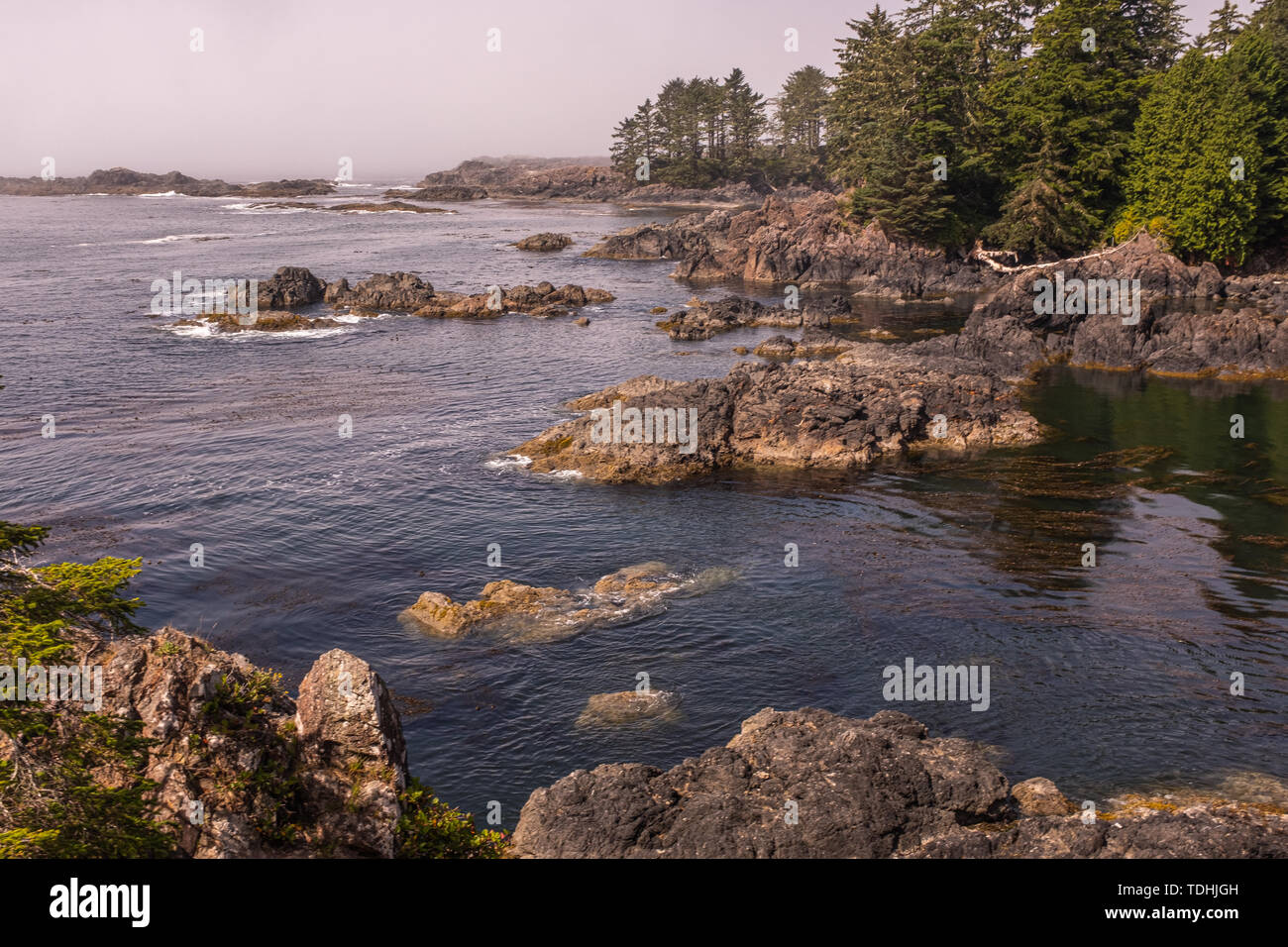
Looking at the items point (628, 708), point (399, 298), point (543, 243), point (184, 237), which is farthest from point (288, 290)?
point (628, 708)

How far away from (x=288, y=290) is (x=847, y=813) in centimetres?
8346

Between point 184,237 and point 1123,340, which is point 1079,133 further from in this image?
point 184,237

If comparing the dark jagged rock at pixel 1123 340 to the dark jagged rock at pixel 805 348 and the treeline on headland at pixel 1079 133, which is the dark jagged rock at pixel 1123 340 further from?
the treeline on headland at pixel 1079 133

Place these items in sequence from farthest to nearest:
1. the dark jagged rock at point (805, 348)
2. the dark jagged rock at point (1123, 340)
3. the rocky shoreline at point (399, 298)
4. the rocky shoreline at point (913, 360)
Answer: the rocky shoreline at point (399, 298)
the dark jagged rock at point (805, 348)
the dark jagged rock at point (1123, 340)
the rocky shoreline at point (913, 360)

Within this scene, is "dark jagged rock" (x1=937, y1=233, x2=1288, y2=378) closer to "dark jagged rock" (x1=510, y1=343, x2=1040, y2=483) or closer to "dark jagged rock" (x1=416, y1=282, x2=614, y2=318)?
"dark jagged rock" (x1=510, y1=343, x2=1040, y2=483)

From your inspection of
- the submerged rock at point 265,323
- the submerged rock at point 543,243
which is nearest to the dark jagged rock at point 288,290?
the submerged rock at point 265,323

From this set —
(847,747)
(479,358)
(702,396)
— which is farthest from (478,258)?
(847,747)

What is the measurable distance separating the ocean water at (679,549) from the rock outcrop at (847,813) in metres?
4.04

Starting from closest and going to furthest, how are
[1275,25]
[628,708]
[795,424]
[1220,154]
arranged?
[628,708], [795,424], [1220,154], [1275,25]

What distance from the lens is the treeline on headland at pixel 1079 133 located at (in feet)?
262

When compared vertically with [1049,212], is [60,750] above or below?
below

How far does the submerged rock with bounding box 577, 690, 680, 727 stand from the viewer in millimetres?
25516

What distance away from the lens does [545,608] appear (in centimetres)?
3173

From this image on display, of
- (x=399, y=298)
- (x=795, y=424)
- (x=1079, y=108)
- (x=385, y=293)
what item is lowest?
(x=795, y=424)
